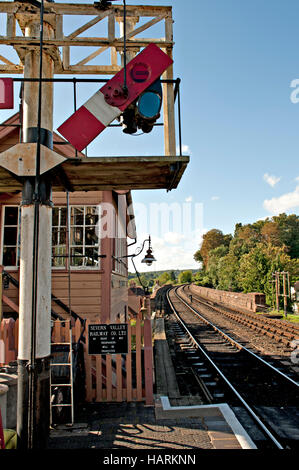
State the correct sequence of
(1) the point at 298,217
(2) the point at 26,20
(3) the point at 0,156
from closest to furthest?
1. (3) the point at 0,156
2. (2) the point at 26,20
3. (1) the point at 298,217

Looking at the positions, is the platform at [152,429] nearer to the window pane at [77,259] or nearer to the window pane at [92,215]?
the window pane at [77,259]

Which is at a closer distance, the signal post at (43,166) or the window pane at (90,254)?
the signal post at (43,166)

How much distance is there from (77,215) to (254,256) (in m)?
25.6

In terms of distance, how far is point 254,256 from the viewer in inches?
1225

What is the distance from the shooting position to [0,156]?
11.8 ft

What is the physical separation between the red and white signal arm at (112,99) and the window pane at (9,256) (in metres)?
5.72

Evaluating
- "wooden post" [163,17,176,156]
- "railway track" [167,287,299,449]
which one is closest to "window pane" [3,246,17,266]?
"railway track" [167,287,299,449]

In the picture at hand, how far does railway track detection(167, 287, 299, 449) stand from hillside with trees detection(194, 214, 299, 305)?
18702mm

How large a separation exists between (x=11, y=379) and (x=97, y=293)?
365 cm

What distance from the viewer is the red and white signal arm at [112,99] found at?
380 centimetres

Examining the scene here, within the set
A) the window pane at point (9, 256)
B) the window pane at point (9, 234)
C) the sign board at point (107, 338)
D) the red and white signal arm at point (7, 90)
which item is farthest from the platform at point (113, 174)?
the window pane at point (9, 234)

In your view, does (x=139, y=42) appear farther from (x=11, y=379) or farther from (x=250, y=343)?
(x=250, y=343)
